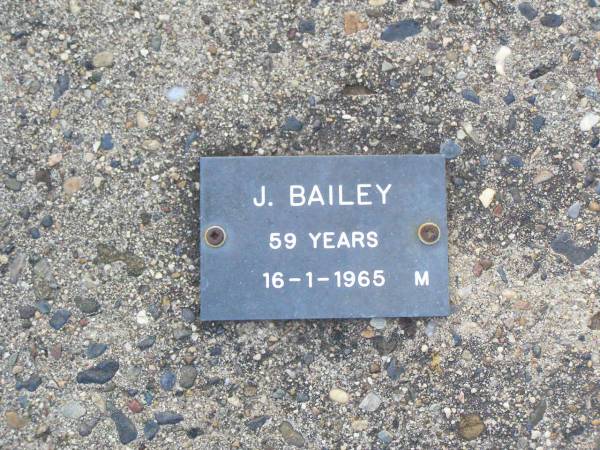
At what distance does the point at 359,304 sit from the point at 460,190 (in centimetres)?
35

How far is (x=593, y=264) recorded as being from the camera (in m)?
1.43

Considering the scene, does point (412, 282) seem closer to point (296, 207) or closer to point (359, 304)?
point (359, 304)

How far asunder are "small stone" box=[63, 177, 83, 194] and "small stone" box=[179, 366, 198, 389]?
0.47 metres

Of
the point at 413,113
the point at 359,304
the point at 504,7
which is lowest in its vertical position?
the point at 359,304

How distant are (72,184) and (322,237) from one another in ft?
1.90

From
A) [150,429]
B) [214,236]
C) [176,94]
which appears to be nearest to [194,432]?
[150,429]

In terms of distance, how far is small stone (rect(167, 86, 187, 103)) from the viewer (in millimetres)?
1400

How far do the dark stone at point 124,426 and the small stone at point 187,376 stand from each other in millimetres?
145

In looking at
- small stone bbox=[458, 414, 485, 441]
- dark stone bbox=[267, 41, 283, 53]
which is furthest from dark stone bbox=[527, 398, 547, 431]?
dark stone bbox=[267, 41, 283, 53]

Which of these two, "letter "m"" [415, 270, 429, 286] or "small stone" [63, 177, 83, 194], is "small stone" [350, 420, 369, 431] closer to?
"letter "m"" [415, 270, 429, 286]

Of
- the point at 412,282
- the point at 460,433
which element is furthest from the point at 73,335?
the point at 460,433

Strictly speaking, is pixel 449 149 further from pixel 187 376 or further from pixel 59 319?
pixel 59 319

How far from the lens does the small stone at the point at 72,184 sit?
1.39 metres

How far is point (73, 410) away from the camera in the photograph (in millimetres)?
1380
